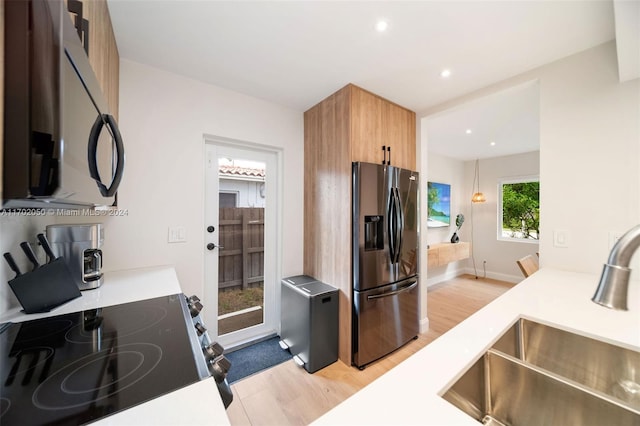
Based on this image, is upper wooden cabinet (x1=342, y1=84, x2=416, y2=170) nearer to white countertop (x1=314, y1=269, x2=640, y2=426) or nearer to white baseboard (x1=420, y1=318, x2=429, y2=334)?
white countertop (x1=314, y1=269, x2=640, y2=426)

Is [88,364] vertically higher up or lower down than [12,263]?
lower down

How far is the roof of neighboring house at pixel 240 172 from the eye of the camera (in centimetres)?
233

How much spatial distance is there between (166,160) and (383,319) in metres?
2.37

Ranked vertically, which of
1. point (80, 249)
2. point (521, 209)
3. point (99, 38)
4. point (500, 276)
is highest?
point (99, 38)

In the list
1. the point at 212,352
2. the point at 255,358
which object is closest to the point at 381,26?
the point at 212,352

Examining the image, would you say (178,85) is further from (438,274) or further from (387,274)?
(438,274)

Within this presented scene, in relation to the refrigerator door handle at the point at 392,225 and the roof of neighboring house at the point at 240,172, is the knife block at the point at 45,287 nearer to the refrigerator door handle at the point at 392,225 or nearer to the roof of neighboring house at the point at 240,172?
the roof of neighboring house at the point at 240,172

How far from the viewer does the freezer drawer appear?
6.72 feet

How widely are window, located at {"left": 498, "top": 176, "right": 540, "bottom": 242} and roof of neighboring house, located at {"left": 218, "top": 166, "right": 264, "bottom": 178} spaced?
4.86m

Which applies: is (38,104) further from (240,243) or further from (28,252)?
(240,243)

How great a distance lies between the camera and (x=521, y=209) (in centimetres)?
464

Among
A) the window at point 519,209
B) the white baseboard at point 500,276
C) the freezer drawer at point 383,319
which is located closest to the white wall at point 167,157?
the freezer drawer at point 383,319

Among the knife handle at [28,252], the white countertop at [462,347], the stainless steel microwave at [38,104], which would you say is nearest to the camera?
the stainless steel microwave at [38,104]

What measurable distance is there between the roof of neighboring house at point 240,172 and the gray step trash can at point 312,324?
120 cm
